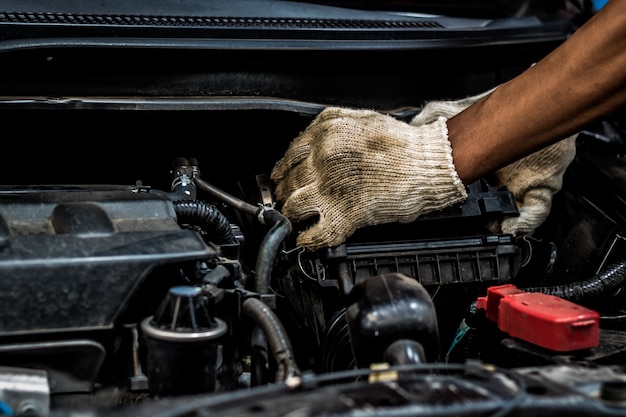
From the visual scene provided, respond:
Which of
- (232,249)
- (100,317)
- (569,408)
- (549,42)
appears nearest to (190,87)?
(232,249)

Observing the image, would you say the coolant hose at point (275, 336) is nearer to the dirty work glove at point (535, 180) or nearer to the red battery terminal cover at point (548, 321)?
the red battery terminal cover at point (548, 321)

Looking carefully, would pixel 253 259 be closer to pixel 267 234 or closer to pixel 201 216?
pixel 267 234

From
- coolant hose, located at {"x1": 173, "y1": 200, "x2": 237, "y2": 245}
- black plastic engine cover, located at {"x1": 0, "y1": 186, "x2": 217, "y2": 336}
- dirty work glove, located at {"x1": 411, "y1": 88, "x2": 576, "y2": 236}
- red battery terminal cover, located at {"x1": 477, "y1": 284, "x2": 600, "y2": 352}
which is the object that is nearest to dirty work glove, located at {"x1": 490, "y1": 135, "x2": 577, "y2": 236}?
dirty work glove, located at {"x1": 411, "y1": 88, "x2": 576, "y2": 236}

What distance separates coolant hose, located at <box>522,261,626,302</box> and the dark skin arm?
305mm

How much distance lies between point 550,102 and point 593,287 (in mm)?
417

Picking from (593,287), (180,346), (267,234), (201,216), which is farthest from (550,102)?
(180,346)

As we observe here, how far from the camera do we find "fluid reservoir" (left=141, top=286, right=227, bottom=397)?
38.0 inches

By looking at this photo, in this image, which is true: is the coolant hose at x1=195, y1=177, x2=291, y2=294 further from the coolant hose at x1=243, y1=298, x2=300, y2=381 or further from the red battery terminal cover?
the red battery terminal cover

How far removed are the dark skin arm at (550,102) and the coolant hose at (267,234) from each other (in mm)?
449

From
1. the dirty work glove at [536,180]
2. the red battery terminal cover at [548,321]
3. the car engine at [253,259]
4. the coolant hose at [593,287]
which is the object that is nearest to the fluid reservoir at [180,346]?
the car engine at [253,259]

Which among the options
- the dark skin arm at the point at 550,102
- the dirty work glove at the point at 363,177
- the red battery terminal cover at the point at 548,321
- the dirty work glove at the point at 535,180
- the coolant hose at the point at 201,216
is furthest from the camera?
the dirty work glove at the point at 535,180

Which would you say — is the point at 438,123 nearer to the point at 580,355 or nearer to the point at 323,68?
the point at 323,68

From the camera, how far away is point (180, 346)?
963 mm

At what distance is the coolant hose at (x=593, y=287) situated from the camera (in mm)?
1503
